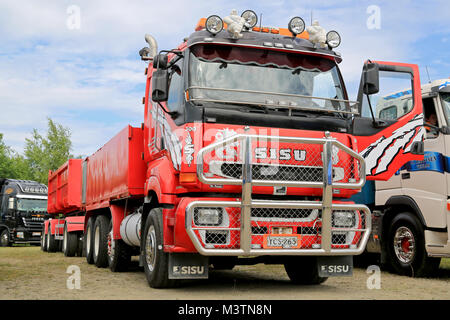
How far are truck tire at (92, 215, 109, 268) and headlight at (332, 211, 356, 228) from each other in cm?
584

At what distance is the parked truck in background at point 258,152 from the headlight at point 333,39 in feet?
0.06

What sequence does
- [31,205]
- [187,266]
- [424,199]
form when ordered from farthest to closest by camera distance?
1. [31,205]
2. [424,199]
3. [187,266]

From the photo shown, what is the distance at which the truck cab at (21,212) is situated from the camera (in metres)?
27.5

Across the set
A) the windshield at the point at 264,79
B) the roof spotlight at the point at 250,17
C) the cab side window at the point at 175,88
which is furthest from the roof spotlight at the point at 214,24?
the cab side window at the point at 175,88

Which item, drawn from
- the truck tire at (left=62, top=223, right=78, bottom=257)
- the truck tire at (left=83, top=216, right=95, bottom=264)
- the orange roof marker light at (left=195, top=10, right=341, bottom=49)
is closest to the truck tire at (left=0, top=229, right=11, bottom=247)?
the truck tire at (left=62, top=223, right=78, bottom=257)

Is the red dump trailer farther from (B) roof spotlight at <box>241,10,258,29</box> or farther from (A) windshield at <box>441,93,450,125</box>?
(A) windshield at <box>441,93,450,125</box>

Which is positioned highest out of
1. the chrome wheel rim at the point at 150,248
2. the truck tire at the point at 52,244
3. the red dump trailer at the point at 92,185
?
the red dump trailer at the point at 92,185

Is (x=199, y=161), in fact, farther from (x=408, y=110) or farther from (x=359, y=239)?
(x=408, y=110)

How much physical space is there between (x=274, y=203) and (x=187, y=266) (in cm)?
139

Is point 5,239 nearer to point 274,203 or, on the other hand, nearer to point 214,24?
point 214,24

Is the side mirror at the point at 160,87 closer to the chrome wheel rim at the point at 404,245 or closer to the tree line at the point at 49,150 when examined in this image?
the chrome wheel rim at the point at 404,245

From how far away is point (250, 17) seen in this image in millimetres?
8281

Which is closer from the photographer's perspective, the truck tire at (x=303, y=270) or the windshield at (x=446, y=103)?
the truck tire at (x=303, y=270)

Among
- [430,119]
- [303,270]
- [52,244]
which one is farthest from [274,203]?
[52,244]
